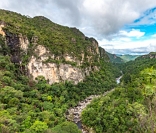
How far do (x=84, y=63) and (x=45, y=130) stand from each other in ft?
144

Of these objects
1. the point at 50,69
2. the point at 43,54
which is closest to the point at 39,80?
the point at 50,69

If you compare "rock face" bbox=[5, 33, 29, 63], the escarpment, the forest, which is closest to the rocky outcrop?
the escarpment

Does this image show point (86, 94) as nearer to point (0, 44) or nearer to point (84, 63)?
point (84, 63)

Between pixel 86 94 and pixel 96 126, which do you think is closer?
pixel 96 126

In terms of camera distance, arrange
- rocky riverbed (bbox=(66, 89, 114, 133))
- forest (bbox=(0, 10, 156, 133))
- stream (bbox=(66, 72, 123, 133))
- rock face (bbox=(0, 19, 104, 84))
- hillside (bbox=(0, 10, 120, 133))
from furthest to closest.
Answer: rock face (bbox=(0, 19, 104, 84)) < rocky riverbed (bbox=(66, 89, 114, 133)) < stream (bbox=(66, 72, 123, 133)) < hillside (bbox=(0, 10, 120, 133)) < forest (bbox=(0, 10, 156, 133))

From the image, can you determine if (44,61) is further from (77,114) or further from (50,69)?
(77,114)

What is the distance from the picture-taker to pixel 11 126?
22.9 m

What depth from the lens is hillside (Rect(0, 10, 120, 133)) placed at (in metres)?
27.3

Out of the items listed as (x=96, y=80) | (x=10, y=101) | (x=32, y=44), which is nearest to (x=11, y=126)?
(x=10, y=101)

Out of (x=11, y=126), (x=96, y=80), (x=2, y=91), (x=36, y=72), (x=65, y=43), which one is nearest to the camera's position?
(x=11, y=126)

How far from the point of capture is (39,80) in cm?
4772

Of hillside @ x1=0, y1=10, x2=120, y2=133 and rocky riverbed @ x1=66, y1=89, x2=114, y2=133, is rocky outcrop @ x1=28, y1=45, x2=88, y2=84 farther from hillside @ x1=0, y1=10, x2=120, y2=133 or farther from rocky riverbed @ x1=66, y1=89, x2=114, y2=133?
rocky riverbed @ x1=66, y1=89, x2=114, y2=133

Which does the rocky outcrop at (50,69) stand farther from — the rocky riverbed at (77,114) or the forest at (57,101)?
the rocky riverbed at (77,114)

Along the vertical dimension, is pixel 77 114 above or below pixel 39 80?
below
